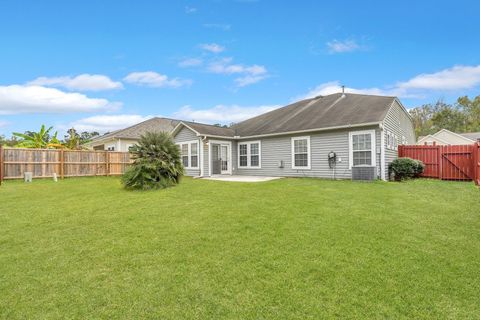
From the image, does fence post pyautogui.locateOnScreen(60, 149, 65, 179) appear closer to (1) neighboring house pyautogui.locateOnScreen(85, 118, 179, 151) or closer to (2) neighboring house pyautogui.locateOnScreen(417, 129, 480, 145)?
(1) neighboring house pyautogui.locateOnScreen(85, 118, 179, 151)

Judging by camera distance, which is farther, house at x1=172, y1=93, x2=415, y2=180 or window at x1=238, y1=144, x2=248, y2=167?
window at x1=238, y1=144, x2=248, y2=167

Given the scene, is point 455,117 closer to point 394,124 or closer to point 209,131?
point 394,124

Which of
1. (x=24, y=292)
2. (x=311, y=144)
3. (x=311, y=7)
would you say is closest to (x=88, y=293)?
(x=24, y=292)

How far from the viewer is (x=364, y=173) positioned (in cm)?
1109

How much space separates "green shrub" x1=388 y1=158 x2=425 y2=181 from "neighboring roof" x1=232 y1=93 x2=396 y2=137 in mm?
2181

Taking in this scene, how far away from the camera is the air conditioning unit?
35.8 ft

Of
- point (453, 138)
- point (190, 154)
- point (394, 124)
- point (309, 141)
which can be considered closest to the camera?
point (309, 141)

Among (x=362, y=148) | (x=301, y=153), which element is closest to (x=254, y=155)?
(x=301, y=153)

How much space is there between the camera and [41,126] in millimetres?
17000

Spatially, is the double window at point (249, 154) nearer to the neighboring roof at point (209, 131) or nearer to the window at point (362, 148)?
the neighboring roof at point (209, 131)

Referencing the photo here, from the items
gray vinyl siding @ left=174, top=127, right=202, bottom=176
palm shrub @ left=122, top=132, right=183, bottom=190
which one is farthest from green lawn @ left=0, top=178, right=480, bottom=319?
gray vinyl siding @ left=174, top=127, right=202, bottom=176

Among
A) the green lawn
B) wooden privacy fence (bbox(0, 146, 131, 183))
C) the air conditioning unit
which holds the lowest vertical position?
the green lawn

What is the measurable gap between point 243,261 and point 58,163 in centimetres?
1451

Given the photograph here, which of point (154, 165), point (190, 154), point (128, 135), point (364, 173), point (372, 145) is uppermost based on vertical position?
point (128, 135)
